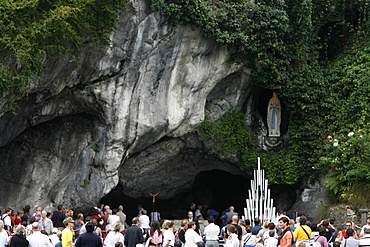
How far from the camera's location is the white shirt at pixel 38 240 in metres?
16.4

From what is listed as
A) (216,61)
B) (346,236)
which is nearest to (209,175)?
(216,61)

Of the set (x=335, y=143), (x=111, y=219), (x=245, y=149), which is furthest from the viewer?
(x=245, y=149)

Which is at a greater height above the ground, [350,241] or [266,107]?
[266,107]

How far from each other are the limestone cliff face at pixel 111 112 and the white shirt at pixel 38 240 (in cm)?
795

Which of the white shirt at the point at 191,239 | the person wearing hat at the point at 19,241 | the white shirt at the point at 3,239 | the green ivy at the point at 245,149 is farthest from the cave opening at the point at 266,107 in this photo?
the person wearing hat at the point at 19,241

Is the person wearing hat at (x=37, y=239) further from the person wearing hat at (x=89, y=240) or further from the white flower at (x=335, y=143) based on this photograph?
the white flower at (x=335, y=143)

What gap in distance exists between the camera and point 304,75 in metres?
27.1

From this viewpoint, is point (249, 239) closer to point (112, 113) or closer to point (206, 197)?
point (112, 113)

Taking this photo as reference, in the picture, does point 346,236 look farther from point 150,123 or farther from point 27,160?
point 27,160

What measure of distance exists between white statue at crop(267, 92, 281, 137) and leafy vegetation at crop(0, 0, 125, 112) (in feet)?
24.1

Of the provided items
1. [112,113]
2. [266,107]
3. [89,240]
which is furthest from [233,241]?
[266,107]

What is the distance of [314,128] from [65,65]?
25.7 ft

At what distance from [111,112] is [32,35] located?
3.84 m

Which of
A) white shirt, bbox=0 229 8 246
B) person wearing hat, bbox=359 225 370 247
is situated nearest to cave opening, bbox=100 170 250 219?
white shirt, bbox=0 229 8 246
